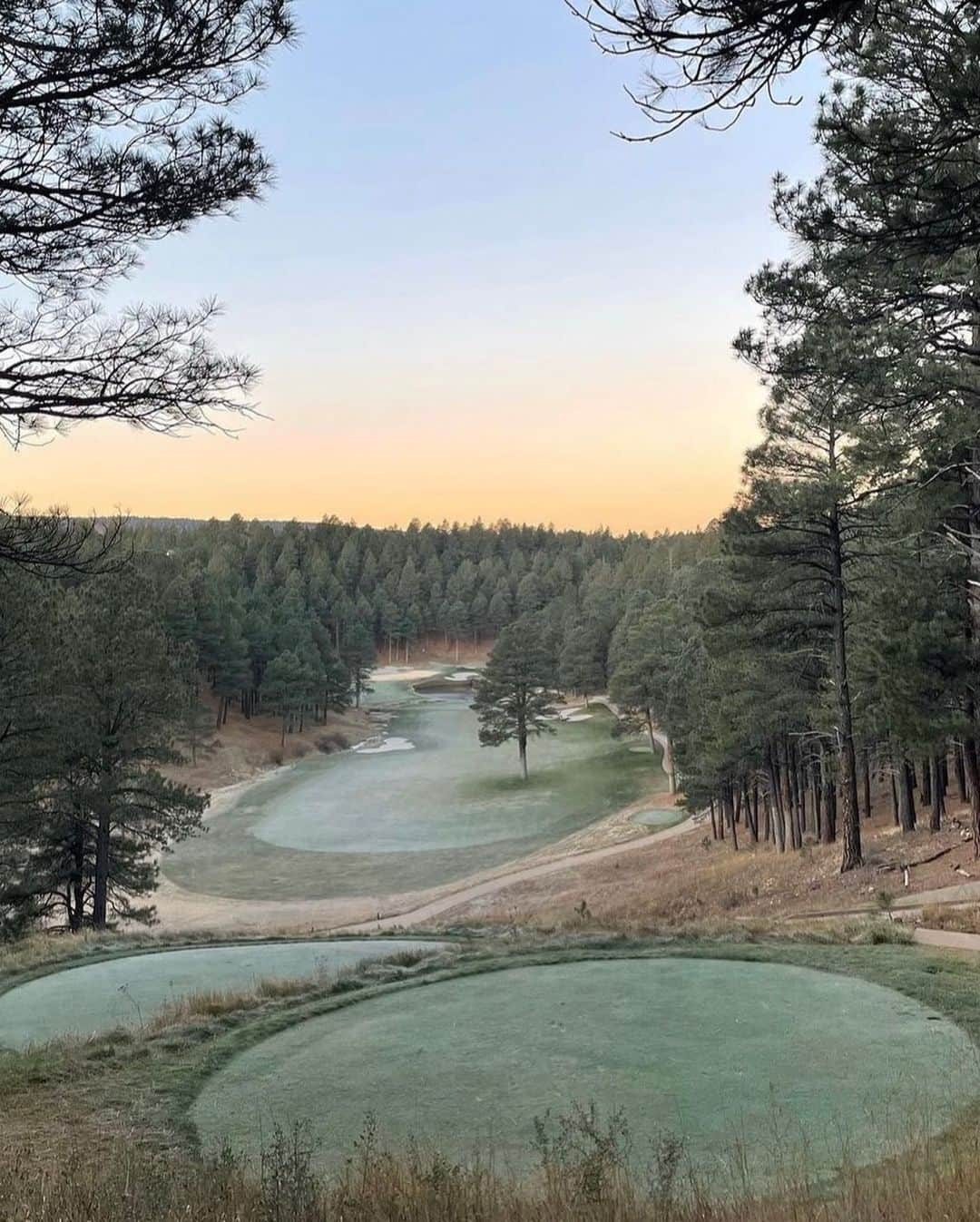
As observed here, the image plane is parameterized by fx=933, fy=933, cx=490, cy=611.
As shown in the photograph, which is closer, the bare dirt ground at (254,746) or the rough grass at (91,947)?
the rough grass at (91,947)

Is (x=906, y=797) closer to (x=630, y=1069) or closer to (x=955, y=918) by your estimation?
(x=955, y=918)

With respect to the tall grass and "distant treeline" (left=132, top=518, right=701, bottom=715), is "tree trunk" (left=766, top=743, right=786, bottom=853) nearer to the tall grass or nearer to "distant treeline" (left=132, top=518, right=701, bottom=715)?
the tall grass

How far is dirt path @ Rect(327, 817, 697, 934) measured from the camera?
1024 inches

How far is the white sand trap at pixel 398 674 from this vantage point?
372 ft

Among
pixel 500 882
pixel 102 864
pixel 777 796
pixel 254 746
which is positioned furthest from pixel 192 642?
pixel 777 796

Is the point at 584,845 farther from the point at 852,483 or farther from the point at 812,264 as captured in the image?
the point at 812,264

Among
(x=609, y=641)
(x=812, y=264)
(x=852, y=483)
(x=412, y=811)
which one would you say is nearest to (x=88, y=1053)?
(x=812, y=264)

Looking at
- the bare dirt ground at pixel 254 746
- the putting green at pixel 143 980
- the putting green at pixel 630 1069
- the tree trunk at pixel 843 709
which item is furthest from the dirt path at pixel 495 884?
the bare dirt ground at pixel 254 746

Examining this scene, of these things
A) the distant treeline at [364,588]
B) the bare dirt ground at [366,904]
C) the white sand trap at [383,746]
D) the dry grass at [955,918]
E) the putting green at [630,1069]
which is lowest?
the white sand trap at [383,746]

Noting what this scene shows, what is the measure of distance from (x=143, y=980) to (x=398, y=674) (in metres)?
106

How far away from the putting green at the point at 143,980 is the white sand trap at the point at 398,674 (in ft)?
315

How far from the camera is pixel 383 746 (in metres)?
67.7

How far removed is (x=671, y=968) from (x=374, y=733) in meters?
66.0

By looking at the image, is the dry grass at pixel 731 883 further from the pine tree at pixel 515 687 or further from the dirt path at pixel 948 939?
the pine tree at pixel 515 687
